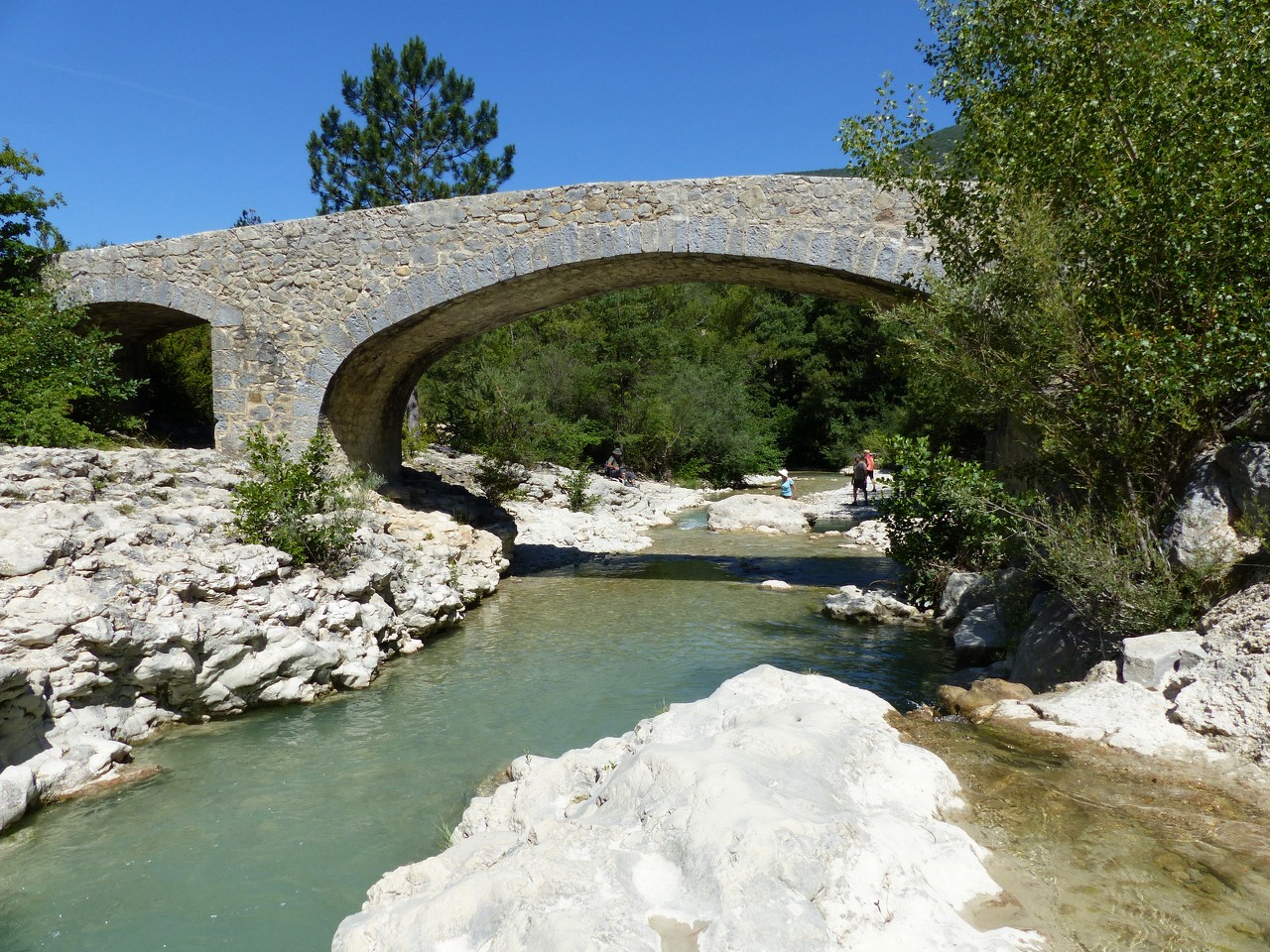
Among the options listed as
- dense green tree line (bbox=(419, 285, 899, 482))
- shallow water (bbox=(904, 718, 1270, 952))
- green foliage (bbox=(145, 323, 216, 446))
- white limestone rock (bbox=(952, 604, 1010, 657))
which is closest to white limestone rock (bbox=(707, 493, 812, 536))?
dense green tree line (bbox=(419, 285, 899, 482))

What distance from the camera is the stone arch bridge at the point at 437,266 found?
9.33 m

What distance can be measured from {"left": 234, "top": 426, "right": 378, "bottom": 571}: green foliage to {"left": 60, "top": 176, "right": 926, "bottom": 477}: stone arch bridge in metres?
2.27

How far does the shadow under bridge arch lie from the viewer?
9969 millimetres

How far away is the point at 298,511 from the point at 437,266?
3566 mm

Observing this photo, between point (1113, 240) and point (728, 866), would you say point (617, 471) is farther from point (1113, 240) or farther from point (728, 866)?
point (728, 866)

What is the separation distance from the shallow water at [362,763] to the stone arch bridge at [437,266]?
369 centimetres

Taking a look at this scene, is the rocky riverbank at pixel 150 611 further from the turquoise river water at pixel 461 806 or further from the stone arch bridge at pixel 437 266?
the stone arch bridge at pixel 437 266

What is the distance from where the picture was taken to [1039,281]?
5.27 meters

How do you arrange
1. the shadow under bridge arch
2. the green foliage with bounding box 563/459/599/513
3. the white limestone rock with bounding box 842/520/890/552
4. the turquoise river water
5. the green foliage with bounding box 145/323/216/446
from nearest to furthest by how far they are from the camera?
1. the turquoise river water
2. the shadow under bridge arch
3. the green foliage with bounding box 145/323/216/446
4. the white limestone rock with bounding box 842/520/890/552
5. the green foliage with bounding box 563/459/599/513

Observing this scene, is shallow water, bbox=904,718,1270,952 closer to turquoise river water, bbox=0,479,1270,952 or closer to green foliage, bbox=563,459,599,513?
turquoise river water, bbox=0,479,1270,952

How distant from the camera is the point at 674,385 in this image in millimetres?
27547

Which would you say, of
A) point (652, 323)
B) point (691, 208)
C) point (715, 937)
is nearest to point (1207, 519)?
point (715, 937)

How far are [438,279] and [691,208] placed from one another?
3045mm

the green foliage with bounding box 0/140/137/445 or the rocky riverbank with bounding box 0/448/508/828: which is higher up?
the green foliage with bounding box 0/140/137/445
